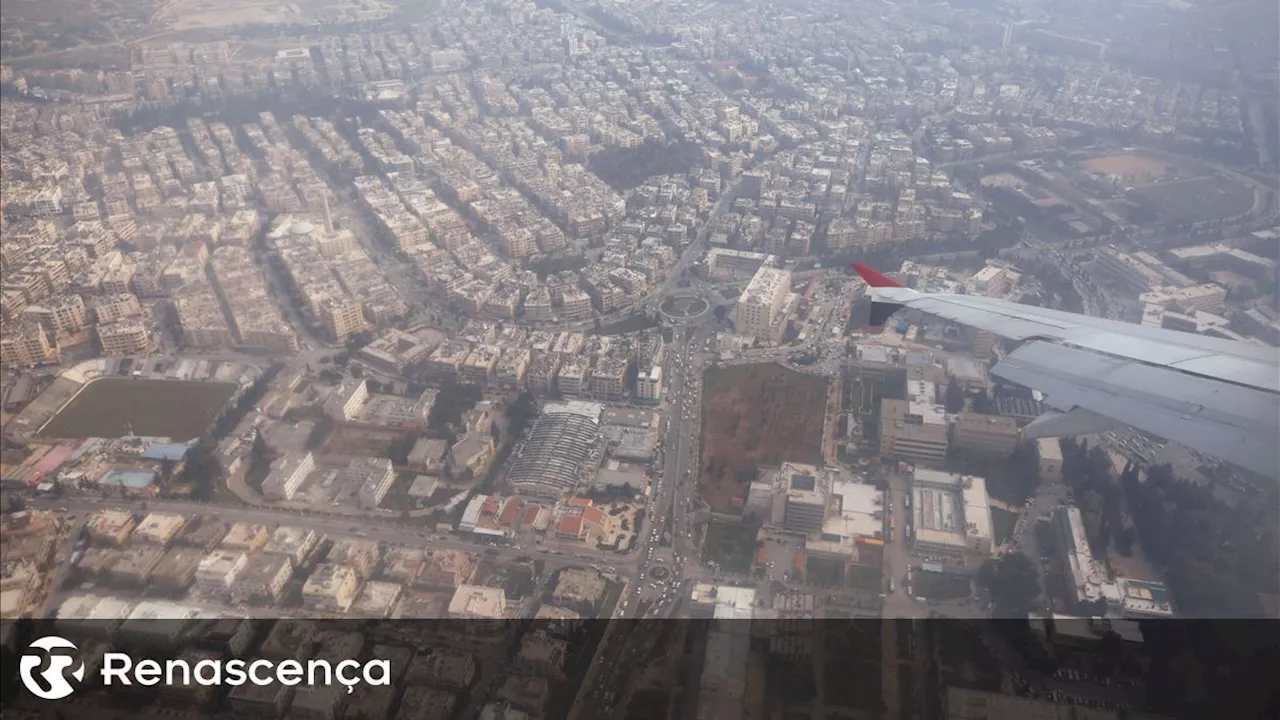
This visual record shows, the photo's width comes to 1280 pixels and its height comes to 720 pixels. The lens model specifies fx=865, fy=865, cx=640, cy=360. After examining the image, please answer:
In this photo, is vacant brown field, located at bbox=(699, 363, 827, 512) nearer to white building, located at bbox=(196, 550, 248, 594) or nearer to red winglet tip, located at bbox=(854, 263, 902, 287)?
red winglet tip, located at bbox=(854, 263, 902, 287)

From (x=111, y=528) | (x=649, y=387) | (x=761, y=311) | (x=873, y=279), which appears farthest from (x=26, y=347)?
(x=873, y=279)

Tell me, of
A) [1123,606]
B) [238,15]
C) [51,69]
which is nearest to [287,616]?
[1123,606]

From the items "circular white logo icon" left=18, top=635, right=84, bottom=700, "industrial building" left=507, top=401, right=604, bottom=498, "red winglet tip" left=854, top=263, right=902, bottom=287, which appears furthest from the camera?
"industrial building" left=507, top=401, right=604, bottom=498

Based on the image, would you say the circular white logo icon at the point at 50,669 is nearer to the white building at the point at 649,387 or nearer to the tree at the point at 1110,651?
the white building at the point at 649,387

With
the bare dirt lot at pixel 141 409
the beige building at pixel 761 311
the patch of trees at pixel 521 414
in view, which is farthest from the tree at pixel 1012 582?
the bare dirt lot at pixel 141 409

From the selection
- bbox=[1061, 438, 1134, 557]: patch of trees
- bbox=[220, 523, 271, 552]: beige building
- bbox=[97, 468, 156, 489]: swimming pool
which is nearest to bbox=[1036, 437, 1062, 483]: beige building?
bbox=[1061, 438, 1134, 557]: patch of trees

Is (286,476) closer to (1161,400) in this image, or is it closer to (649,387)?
(649,387)

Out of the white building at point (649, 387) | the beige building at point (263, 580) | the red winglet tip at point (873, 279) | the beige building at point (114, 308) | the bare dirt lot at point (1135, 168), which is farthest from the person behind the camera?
the bare dirt lot at point (1135, 168)

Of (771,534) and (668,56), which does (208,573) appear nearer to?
(771,534)
